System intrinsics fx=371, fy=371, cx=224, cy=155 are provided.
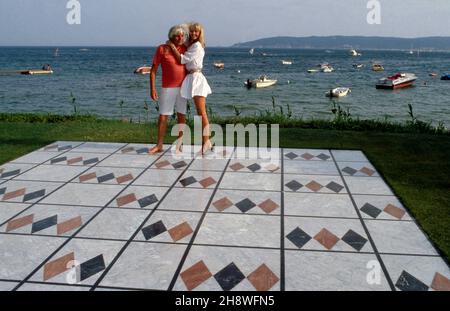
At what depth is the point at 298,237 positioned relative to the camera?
3447 mm

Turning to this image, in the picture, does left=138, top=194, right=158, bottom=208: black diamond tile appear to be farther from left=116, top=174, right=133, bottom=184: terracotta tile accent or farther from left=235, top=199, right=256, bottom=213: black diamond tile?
left=235, top=199, right=256, bottom=213: black diamond tile

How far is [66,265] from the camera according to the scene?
3.00 metres

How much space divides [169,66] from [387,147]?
399cm

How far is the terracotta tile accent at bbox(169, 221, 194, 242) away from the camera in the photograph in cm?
344

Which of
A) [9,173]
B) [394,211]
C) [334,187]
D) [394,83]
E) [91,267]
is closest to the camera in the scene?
[91,267]

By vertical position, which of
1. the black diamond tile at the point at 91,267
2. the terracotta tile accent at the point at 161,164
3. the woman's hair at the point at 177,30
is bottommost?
the black diamond tile at the point at 91,267

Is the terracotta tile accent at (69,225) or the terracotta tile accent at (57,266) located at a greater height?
the terracotta tile accent at (69,225)

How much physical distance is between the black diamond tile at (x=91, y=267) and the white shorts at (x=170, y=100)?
3.08 m

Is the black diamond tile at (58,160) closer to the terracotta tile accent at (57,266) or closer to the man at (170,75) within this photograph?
the man at (170,75)

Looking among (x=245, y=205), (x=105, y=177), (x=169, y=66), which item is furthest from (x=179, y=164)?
(x=245, y=205)

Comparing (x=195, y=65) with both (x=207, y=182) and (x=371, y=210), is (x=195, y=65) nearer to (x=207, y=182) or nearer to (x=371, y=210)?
(x=207, y=182)

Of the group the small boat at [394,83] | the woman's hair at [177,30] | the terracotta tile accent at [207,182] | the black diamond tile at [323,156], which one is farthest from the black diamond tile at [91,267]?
the small boat at [394,83]

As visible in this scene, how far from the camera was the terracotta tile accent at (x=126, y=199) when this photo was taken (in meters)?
4.19
